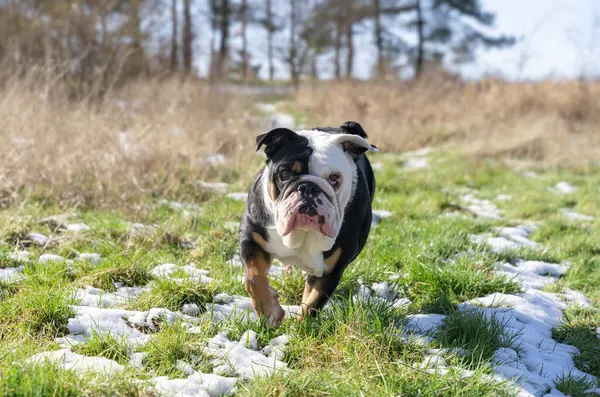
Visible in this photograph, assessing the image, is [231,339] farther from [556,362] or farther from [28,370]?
[556,362]

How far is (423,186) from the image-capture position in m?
7.42

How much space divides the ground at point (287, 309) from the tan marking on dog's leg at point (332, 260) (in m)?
0.20

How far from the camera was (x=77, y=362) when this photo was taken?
93.9 inches

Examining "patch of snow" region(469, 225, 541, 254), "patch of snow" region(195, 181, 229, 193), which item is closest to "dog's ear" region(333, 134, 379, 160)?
"patch of snow" region(469, 225, 541, 254)

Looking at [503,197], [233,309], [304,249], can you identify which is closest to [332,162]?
[304,249]

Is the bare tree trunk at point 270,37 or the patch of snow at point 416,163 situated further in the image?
the bare tree trunk at point 270,37

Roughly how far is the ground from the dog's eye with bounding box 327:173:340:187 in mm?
668

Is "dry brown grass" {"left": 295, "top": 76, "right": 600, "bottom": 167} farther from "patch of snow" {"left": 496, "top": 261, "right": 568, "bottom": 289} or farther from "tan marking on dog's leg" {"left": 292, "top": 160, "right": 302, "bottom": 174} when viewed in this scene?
"tan marking on dog's leg" {"left": 292, "top": 160, "right": 302, "bottom": 174}

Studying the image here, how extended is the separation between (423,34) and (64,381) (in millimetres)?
31509


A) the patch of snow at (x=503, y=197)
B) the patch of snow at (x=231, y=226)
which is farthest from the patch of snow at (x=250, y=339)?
the patch of snow at (x=503, y=197)

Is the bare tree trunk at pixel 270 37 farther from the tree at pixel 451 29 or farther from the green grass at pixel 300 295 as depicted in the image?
the green grass at pixel 300 295

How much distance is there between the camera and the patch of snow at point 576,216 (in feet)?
21.1

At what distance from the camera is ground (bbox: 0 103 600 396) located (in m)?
2.39

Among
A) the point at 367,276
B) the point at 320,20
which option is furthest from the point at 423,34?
the point at 367,276
